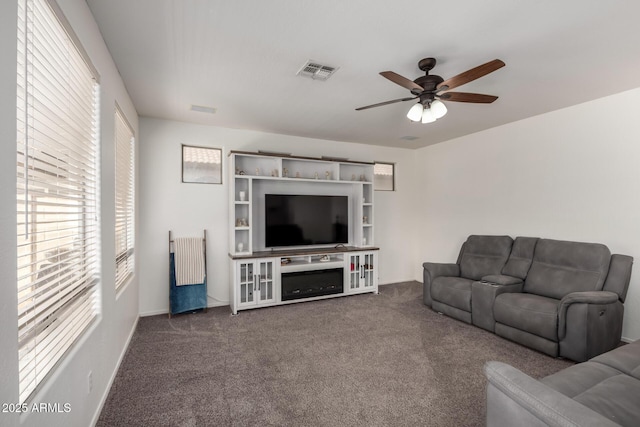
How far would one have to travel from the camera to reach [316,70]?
2.78m

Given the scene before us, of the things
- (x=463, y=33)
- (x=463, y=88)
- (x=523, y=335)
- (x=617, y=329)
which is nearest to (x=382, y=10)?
(x=463, y=33)

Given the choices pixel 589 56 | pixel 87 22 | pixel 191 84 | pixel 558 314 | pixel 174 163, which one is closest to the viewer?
pixel 87 22

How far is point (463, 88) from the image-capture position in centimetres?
324

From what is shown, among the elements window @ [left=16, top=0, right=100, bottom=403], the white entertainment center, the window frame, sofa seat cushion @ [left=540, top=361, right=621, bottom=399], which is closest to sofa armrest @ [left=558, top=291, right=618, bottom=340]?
sofa seat cushion @ [left=540, top=361, right=621, bottom=399]

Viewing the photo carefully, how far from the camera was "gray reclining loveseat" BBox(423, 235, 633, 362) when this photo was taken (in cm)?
278

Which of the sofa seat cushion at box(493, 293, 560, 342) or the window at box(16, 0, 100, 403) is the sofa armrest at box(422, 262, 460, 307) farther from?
the window at box(16, 0, 100, 403)

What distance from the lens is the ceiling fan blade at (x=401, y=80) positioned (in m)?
2.27

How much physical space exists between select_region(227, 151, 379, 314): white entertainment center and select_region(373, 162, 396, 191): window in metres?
0.43

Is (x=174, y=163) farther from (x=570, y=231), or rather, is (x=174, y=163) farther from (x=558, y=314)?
(x=570, y=231)

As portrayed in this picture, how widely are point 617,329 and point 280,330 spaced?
10.9ft

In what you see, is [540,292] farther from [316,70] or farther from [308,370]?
[316,70]

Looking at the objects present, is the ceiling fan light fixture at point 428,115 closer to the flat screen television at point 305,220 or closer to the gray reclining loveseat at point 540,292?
the gray reclining loveseat at point 540,292

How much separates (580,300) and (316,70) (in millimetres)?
3097

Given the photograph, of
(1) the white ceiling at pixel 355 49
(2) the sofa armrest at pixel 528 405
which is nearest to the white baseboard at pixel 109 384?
(2) the sofa armrest at pixel 528 405
